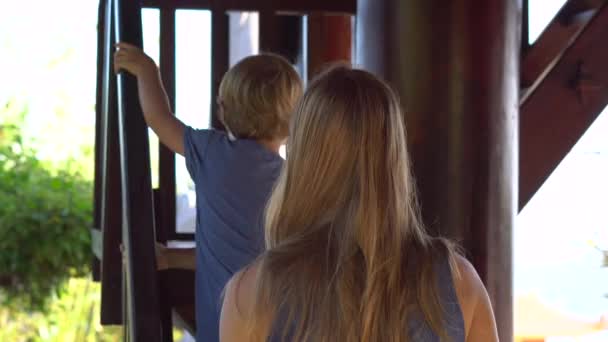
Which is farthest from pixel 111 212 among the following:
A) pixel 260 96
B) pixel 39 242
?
pixel 39 242

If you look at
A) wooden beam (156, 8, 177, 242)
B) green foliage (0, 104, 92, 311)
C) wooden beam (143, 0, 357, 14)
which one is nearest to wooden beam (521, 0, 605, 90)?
wooden beam (143, 0, 357, 14)

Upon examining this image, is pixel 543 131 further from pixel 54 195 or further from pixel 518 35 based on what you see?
pixel 54 195

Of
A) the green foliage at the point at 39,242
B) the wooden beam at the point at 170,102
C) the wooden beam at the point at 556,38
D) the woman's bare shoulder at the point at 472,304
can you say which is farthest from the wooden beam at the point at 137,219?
the green foliage at the point at 39,242

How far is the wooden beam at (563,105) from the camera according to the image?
9.52 ft

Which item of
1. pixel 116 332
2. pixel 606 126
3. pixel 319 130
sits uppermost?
pixel 319 130

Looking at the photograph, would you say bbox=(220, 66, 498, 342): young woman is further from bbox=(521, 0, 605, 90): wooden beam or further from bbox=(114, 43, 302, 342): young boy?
bbox=(521, 0, 605, 90): wooden beam

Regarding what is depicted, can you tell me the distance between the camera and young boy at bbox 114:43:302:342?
7.15ft

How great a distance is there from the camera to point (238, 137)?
2.25 meters

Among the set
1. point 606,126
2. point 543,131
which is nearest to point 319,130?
point 543,131

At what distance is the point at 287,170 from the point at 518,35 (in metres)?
1.27

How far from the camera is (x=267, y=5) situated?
2984 mm

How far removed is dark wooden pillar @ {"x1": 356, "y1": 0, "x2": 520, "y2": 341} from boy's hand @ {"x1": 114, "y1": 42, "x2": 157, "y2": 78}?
0.55 meters

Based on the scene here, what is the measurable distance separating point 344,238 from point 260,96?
844mm

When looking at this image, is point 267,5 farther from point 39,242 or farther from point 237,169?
point 39,242
